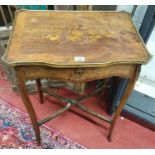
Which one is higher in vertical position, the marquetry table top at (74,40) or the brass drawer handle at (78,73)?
the marquetry table top at (74,40)

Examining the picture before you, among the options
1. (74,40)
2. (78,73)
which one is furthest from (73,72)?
(74,40)

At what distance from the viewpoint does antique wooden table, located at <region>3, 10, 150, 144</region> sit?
712mm

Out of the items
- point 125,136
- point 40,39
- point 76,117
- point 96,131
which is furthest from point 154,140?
point 40,39

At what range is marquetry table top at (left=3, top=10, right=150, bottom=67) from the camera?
0.71m

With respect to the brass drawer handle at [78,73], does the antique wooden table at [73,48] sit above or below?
above

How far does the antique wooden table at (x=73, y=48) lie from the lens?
71 cm

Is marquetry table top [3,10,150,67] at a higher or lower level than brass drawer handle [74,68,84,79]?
higher

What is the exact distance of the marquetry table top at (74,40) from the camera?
0.71 m

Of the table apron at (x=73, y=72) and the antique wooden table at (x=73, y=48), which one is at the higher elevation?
the antique wooden table at (x=73, y=48)

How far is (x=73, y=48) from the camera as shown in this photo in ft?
2.51

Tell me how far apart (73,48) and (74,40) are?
56mm

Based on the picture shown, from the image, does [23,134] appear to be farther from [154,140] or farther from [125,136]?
[154,140]

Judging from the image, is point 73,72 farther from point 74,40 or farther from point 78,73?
point 74,40

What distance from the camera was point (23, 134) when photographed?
4.12ft
